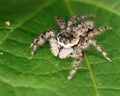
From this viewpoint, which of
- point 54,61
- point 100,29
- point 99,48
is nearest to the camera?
point 54,61

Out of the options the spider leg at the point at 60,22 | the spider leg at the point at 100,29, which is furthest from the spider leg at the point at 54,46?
the spider leg at the point at 100,29

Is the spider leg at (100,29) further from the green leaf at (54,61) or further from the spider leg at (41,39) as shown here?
the spider leg at (41,39)

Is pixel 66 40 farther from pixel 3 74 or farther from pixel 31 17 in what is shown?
pixel 3 74

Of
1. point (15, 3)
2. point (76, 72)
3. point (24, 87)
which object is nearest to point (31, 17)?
point (76, 72)

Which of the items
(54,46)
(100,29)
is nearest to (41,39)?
(54,46)

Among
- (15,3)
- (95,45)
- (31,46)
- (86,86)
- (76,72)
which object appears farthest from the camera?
(95,45)

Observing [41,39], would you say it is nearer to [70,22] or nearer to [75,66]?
[70,22]
